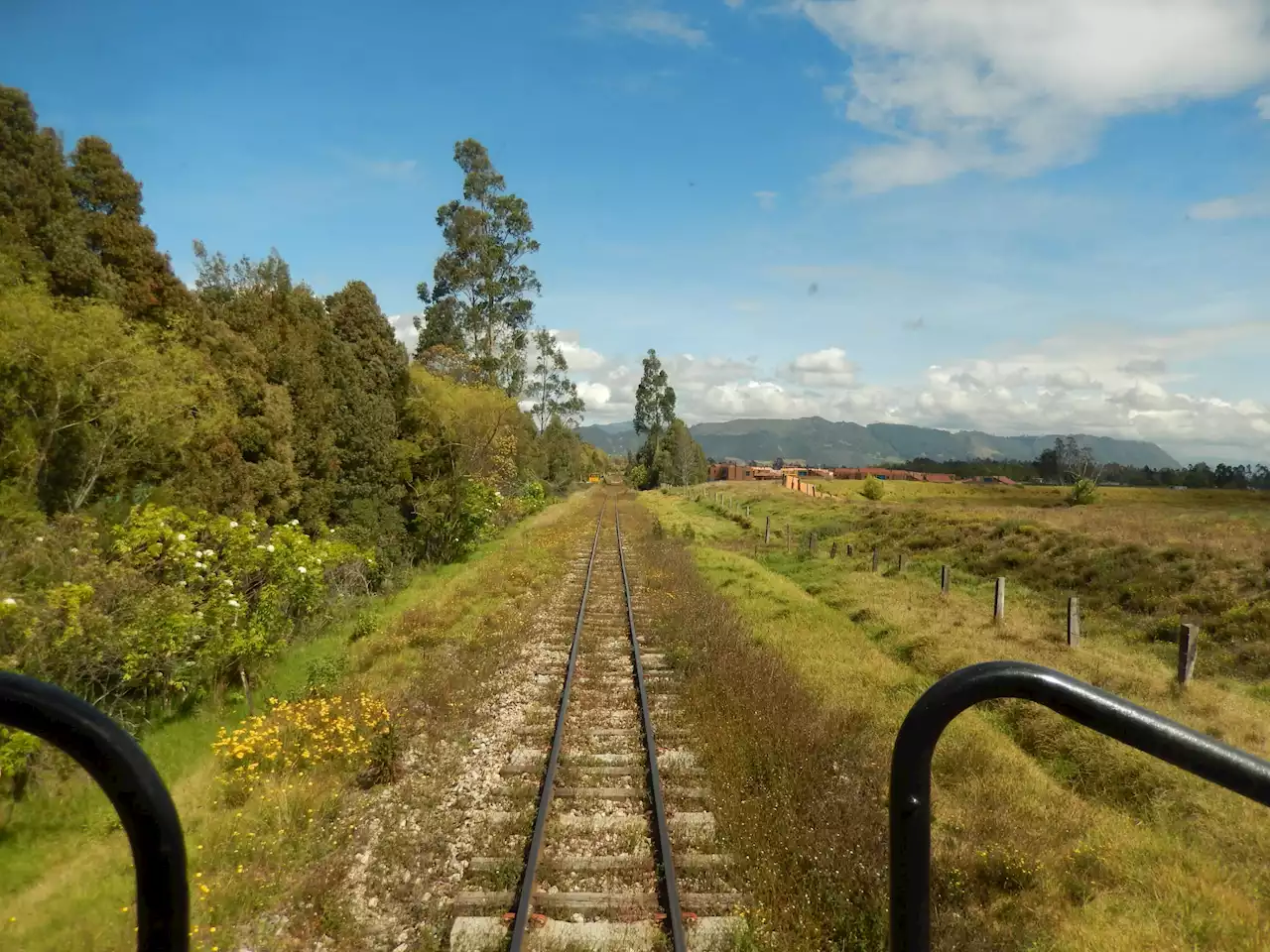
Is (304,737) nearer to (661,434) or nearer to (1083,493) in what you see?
(1083,493)

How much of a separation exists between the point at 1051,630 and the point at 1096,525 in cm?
1341

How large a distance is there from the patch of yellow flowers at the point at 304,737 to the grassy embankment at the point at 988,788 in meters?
3.76

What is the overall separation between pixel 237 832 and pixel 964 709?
6.95m

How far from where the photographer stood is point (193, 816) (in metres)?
6.76

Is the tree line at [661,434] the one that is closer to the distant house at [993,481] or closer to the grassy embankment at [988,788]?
the distant house at [993,481]

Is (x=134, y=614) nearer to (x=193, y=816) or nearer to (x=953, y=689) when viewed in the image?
(x=193, y=816)

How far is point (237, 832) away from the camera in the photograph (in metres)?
6.34

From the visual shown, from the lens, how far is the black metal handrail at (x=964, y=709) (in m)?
1.05

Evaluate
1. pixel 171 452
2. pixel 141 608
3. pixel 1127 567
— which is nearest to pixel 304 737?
pixel 141 608

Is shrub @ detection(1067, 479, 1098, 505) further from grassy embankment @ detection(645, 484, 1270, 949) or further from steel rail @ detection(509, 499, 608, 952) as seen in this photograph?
steel rail @ detection(509, 499, 608, 952)

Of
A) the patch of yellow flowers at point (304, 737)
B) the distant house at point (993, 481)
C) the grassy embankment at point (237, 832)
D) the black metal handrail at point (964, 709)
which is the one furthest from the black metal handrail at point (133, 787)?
the distant house at point (993, 481)

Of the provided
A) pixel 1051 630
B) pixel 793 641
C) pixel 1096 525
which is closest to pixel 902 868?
pixel 793 641

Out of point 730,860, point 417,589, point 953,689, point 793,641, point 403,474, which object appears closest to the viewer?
point 953,689

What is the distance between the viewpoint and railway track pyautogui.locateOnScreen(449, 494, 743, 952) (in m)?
5.05
